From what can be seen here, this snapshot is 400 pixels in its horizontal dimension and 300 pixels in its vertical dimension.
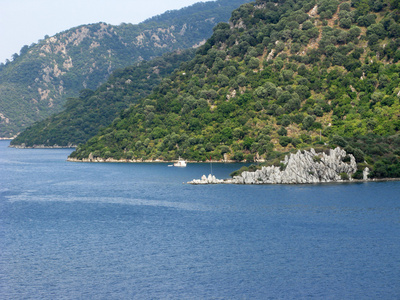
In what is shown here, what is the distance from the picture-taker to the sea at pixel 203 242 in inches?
2434

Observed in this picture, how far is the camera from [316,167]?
436ft

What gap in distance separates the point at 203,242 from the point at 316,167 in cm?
5966

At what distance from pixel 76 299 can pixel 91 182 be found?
95.8 metres

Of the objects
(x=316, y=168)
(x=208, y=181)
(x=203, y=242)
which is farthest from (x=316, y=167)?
(x=203, y=242)

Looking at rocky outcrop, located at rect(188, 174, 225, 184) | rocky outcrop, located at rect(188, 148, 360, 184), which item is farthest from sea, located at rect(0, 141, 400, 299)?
rocky outcrop, located at rect(188, 148, 360, 184)

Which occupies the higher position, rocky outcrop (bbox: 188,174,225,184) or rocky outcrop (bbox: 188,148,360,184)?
rocky outcrop (bbox: 188,148,360,184)

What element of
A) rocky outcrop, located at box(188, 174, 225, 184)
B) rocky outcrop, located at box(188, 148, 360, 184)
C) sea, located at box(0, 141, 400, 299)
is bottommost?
sea, located at box(0, 141, 400, 299)

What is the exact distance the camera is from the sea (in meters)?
61.8

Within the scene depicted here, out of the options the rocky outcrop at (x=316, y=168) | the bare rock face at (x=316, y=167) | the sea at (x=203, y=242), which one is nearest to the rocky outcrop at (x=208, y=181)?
the sea at (x=203, y=242)

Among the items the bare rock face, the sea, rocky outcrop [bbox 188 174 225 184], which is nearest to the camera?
the sea

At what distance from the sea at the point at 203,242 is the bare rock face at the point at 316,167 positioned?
15.4 feet

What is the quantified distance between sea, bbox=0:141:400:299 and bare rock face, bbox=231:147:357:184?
4687 millimetres

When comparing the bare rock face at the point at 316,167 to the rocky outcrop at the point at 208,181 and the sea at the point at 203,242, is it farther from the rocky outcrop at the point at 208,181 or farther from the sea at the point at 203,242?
the rocky outcrop at the point at 208,181

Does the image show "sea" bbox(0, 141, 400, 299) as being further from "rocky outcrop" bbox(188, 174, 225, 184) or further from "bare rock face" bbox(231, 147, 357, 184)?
"bare rock face" bbox(231, 147, 357, 184)
